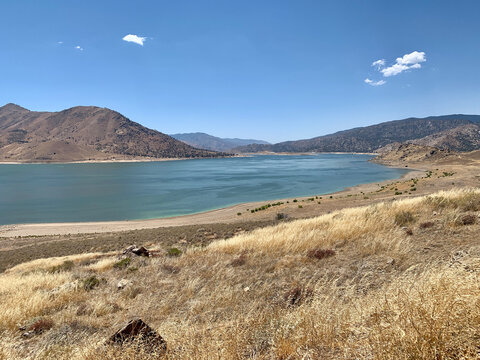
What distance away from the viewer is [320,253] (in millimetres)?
6867

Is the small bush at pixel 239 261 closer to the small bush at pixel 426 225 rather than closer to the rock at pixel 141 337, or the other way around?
the rock at pixel 141 337

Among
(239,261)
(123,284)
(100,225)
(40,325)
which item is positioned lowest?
(100,225)

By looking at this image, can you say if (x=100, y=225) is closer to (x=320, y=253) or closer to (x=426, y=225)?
(x=320, y=253)

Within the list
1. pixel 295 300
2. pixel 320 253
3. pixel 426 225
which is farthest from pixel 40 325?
pixel 426 225

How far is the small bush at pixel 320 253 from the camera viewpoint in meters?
6.73

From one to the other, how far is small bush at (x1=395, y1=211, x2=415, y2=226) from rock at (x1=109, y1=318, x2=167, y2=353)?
840 cm

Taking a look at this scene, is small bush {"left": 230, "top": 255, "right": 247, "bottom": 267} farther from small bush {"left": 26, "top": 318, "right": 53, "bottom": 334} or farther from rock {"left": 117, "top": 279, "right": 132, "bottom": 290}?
small bush {"left": 26, "top": 318, "right": 53, "bottom": 334}

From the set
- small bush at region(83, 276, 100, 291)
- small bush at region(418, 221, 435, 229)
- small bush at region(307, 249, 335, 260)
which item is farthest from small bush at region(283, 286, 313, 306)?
small bush at region(83, 276, 100, 291)

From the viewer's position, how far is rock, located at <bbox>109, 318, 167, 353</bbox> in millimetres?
3091

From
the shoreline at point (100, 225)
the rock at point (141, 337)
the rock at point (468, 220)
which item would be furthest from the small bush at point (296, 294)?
the shoreline at point (100, 225)

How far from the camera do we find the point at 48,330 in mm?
4633

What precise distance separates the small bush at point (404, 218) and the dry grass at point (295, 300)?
0.13 metres

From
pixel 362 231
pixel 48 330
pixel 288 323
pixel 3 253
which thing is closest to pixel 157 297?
pixel 48 330

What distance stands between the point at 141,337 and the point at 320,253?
503cm
